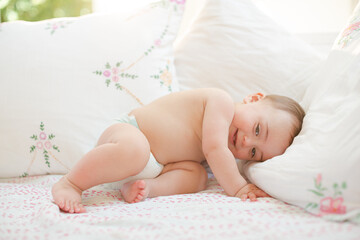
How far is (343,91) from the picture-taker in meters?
0.96

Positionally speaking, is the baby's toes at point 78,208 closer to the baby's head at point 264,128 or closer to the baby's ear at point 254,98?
the baby's head at point 264,128

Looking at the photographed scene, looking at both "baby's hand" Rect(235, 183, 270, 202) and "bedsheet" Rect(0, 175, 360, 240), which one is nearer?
"bedsheet" Rect(0, 175, 360, 240)

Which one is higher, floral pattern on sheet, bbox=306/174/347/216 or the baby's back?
the baby's back

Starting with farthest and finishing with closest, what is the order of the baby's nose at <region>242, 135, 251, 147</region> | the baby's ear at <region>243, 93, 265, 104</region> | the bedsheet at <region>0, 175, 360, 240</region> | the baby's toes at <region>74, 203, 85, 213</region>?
the baby's ear at <region>243, 93, 265, 104</region>
the baby's nose at <region>242, 135, 251, 147</region>
the baby's toes at <region>74, 203, 85, 213</region>
the bedsheet at <region>0, 175, 360, 240</region>

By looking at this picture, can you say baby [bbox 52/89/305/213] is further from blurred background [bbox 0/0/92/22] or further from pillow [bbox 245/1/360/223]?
blurred background [bbox 0/0/92/22]

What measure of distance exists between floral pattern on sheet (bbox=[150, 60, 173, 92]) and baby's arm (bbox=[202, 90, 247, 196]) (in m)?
0.29

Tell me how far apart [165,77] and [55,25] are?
0.47 m

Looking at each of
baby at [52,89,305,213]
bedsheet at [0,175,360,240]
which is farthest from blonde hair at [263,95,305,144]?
bedsheet at [0,175,360,240]

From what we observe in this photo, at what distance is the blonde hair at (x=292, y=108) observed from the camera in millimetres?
1118

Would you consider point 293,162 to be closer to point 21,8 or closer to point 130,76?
point 130,76

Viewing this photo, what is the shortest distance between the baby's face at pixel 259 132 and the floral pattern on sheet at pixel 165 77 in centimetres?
35

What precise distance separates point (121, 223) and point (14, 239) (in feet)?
0.72

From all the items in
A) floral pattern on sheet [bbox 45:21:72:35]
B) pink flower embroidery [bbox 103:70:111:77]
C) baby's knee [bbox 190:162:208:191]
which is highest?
floral pattern on sheet [bbox 45:21:72:35]

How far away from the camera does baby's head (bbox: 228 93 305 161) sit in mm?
1105
